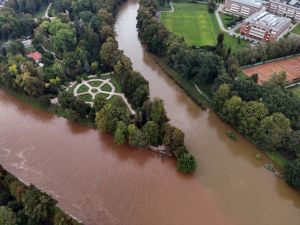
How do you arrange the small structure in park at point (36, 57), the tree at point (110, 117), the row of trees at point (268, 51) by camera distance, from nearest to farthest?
the tree at point (110, 117), the row of trees at point (268, 51), the small structure in park at point (36, 57)

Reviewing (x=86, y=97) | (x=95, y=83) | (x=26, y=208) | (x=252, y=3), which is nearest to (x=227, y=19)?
(x=252, y=3)

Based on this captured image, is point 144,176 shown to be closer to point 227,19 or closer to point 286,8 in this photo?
point 227,19

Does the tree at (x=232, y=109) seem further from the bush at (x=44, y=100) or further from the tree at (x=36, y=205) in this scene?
the bush at (x=44, y=100)

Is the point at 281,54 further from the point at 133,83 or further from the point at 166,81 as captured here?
the point at 133,83

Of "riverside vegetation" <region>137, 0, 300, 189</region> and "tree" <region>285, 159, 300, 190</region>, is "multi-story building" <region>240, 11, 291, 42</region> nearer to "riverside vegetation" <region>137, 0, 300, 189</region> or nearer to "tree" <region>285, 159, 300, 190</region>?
"riverside vegetation" <region>137, 0, 300, 189</region>

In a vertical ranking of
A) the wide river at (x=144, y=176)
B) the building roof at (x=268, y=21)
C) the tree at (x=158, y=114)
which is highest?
the building roof at (x=268, y=21)

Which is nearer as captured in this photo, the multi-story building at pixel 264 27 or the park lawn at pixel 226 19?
the multi-story building at pixel 264 27

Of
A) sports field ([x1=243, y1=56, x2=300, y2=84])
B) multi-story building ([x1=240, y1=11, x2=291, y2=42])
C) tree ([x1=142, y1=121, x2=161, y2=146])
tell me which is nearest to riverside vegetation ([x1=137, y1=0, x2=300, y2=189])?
sports field ([x1=243, y1=56, x2=300, y2=84])

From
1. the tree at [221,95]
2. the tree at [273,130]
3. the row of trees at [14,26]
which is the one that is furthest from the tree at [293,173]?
the row of trees at [14,26]

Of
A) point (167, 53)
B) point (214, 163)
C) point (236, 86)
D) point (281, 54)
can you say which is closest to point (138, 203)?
point (214, 163)
